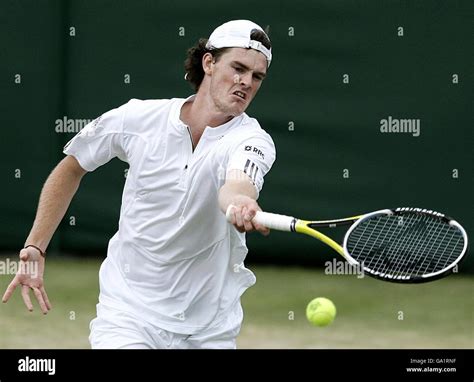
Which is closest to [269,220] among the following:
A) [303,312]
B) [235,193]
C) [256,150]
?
[235,193]

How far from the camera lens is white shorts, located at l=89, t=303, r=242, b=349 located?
14.5ft

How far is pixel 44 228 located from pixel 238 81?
37.7 inches

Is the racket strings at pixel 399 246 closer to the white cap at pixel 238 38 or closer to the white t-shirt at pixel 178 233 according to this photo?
the white t-shirt at pixel 178 233

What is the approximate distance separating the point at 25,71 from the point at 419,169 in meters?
2.95

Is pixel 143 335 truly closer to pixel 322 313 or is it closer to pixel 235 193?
pixel 235 193

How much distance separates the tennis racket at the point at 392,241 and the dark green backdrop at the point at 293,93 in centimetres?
362

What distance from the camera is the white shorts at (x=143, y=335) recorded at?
14.5 ft

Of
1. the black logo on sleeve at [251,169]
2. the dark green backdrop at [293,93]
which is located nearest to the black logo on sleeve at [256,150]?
the black logo on sleeve at [251,169]

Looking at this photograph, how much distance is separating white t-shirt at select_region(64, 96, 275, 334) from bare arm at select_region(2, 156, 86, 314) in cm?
25

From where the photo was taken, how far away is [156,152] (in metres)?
4.62

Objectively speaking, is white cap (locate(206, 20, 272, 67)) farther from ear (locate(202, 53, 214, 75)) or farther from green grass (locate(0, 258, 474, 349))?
green grass (locate(0, 258, 474, 349))

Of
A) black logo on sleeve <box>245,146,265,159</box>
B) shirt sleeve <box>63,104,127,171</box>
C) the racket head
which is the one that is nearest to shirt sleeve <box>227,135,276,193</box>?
black logo on sleeve <box>245,146,265,159</box>

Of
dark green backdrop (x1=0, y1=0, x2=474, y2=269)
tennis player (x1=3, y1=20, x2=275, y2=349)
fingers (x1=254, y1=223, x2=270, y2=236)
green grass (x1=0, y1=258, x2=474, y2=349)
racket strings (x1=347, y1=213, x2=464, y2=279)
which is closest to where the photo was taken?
fingers (x1=254, y1=223, x2=270, y2=236)

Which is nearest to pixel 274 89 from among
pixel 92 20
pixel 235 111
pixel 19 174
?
pixel 92 20
